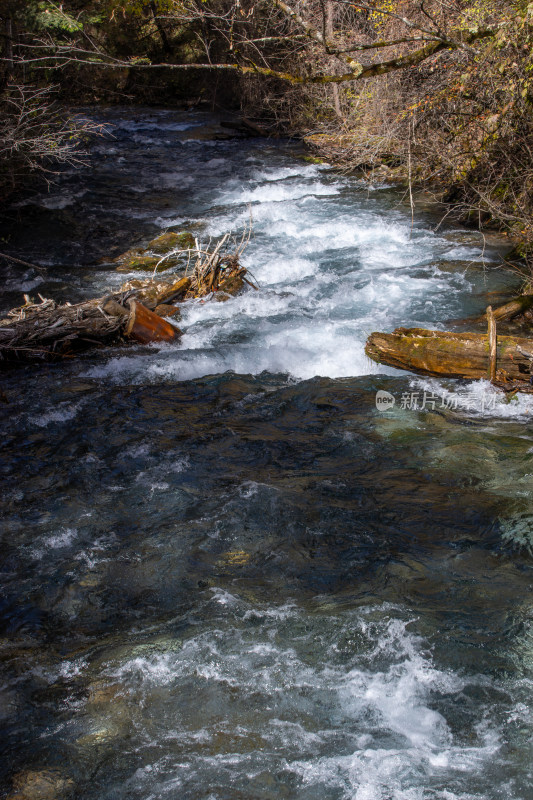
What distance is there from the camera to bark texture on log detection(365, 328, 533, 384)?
17.8ft

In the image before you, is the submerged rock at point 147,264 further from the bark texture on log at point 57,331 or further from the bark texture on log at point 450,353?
the bark texture on log at point 450,353

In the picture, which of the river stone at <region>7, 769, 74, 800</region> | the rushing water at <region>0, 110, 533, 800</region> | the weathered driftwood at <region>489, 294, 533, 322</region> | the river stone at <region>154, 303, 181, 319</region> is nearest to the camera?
the river stone at <region>7, 769, 74, 800</region>

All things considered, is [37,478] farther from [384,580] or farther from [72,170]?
[72,170]

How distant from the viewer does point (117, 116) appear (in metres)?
20.3

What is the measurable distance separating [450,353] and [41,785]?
15.0ft

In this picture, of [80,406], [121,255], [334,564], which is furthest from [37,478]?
[121,255]

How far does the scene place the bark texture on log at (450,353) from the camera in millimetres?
5426

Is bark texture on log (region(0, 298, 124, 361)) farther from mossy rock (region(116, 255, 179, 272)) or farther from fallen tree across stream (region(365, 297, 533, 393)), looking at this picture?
fallen tree across stream (region(365, 297, 533, 393))

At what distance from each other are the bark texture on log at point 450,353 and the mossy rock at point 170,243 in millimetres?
4754

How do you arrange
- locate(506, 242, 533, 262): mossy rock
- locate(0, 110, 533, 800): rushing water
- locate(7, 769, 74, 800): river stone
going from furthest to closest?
locate(506, 242, 533, 262): mossy rock < locate(0, 110, 533, 800): rushing water < locate(7, 769, 74, 800): river stone

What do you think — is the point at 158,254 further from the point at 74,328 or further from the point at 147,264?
the point at 74,328

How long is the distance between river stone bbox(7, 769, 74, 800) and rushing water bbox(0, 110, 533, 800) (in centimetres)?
1

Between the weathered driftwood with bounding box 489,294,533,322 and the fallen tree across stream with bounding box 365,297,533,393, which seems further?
the weathered driftwood with bounding box 489,294,533,322

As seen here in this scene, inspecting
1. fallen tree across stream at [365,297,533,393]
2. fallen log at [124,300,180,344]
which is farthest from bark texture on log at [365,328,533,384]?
fallen log at [124,300,180,344]
